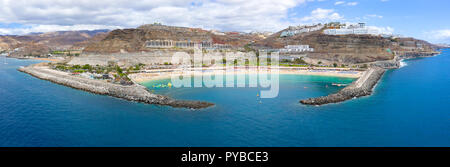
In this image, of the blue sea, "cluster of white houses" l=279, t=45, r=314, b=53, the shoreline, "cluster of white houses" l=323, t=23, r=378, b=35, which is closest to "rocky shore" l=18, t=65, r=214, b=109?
the blue sea

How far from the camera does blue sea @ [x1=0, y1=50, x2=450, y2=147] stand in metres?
25.3

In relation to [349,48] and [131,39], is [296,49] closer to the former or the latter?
[349,48]

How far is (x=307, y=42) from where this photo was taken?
365 ft

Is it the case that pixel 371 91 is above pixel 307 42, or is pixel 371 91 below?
below

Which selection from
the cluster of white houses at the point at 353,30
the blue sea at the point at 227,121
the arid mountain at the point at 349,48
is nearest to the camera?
the blue sea at the point at 227,121

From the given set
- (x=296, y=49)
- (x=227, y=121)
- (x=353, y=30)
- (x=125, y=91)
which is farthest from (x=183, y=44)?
(x=227, y=121)

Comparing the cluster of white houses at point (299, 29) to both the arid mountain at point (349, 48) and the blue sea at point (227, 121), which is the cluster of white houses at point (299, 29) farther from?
the blue sea at point (227, 121)

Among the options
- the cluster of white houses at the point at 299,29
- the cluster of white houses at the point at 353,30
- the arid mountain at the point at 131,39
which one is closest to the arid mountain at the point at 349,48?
the cluster of white houses at the point at 353,30

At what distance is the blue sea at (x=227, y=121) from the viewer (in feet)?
82.9
